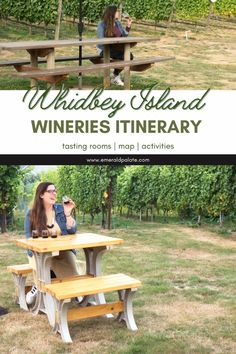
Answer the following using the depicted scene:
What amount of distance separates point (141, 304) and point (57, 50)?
28.6 feet

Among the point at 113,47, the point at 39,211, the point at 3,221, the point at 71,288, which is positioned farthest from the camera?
the point at 3,221

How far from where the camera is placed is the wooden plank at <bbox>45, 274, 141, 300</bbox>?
534 centimetres

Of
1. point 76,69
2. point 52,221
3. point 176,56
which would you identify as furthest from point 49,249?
point 176,56

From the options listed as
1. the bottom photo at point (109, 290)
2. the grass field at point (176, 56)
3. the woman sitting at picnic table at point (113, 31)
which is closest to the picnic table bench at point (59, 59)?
the woman sitting at picnic table at point (113, 31)

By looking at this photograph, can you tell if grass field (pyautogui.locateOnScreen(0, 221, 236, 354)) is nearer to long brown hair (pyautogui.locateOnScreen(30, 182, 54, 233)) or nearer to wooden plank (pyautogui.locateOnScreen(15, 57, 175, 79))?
long brown hair (pyautogui.locateOnScreen(30, 182, 54, 233))

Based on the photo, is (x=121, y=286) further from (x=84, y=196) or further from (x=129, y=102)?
(x=84, y=196)

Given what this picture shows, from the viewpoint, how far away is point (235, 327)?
5723 mm

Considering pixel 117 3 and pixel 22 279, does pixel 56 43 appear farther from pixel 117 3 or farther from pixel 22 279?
pixel 117 3

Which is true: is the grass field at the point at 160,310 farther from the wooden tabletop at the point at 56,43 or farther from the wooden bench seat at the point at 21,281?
the wooden tabletop at the point at 56,43

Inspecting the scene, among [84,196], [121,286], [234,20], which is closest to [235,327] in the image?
[121,286]

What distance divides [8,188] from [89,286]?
20.5 ft

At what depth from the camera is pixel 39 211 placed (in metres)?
6.19

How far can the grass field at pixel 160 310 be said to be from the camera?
17.3 feet

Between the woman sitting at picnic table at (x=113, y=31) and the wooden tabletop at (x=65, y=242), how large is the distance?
16.2 feet
